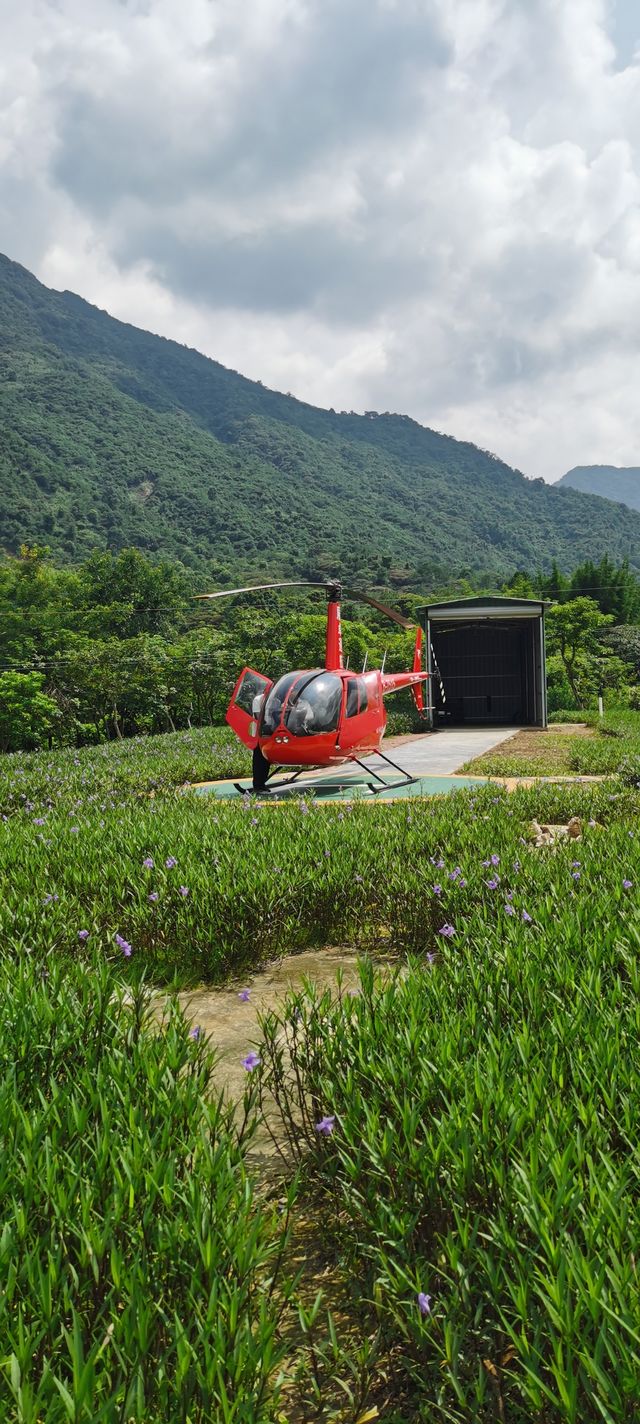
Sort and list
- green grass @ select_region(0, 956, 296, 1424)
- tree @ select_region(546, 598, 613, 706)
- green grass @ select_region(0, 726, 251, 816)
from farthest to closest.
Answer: tree @ select_region(546, 598, 613, 706) < green grass @ select_region(0, 726, 251, 816) < green grass @ select_region(0, 956, 296, 1424)

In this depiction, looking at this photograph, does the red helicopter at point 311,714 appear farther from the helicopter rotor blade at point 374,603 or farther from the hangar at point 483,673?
the hangar at point 483,673

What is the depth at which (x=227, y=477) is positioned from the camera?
92.8m

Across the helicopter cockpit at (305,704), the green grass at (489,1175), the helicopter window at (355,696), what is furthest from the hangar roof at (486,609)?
the green grass at (489,1175)

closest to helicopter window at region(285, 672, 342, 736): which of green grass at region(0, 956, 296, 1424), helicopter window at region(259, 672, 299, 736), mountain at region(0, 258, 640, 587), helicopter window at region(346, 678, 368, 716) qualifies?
helicopter window at region(259, 672, 299, 736)

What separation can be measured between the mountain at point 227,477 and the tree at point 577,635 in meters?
29.9

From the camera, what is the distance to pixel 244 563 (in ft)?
221

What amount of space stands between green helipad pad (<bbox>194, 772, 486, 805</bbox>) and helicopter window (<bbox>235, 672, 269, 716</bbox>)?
1.08 meters

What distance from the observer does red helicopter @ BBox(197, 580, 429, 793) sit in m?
8.73

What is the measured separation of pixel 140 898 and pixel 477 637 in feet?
78.2

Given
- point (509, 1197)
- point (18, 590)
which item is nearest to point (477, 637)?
point (18, 590)

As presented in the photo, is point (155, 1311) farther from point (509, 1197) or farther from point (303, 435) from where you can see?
point (303, 435)

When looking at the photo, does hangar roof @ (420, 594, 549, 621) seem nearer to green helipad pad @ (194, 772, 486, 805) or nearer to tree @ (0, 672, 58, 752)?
green helipad pad @ (194, 772, 486, 805)

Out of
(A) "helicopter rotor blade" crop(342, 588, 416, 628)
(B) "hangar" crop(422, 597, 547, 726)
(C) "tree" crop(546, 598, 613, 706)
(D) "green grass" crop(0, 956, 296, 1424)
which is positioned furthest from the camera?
(C) "tree" crop(546, 598, 613, 706)

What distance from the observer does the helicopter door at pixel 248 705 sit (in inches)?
375
